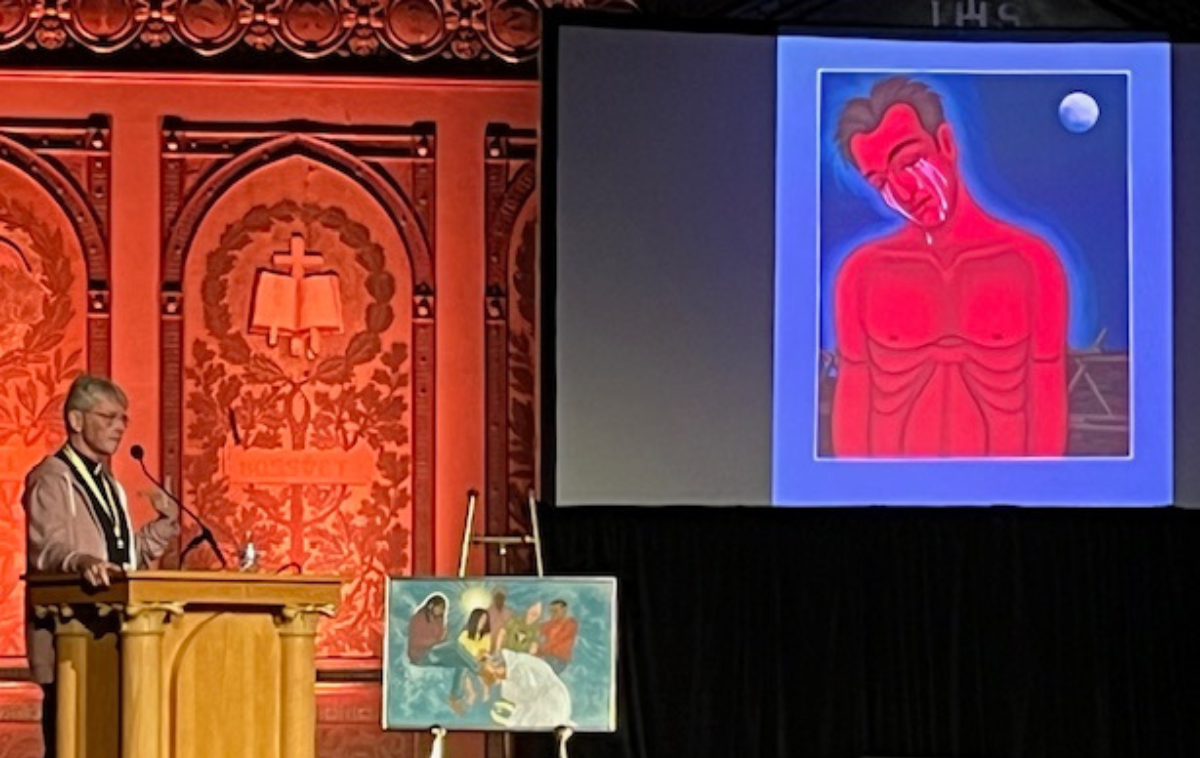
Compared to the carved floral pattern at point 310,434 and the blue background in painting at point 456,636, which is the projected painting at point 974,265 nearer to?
the blue background in painting at point 456,636

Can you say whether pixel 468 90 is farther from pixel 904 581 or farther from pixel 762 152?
pixel 904 581

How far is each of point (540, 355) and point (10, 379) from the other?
5.87ft

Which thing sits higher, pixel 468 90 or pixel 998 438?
pixel 468 90

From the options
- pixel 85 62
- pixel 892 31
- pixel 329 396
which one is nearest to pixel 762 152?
pixel 892 31

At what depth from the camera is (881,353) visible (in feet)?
25.4

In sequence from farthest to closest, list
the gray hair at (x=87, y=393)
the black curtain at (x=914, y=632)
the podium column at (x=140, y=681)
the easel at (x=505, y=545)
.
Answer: the black curtain at (x=914, y=632) < the easel at (x=505, y=545) < the gray hair at (x=87, y=393) < the podium column at (x=140, y=681)

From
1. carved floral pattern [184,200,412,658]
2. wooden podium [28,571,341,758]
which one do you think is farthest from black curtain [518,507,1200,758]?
wooden podium [28,571,341,758]

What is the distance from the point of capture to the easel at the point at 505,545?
Answer: 22.9 ft

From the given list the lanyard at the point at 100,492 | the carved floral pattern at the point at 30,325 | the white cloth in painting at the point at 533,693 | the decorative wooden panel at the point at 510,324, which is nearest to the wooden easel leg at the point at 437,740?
the white cloth in painting at the point at 533,693

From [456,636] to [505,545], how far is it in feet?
2.63

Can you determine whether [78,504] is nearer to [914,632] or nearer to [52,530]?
[52,530]

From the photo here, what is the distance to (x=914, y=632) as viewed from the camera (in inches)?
303

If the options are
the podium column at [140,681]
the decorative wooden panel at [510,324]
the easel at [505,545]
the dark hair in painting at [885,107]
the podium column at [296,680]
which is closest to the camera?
the podium column at [140,681]

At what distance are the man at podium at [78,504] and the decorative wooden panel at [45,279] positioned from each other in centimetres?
228
